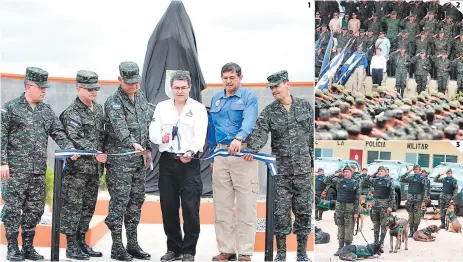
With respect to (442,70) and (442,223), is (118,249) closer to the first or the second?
(442,223)

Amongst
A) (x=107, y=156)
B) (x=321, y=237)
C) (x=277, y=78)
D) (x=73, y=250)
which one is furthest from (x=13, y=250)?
(x=321, y=237)

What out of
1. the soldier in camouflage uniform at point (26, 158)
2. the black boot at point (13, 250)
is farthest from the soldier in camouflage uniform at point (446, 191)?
the black boot at point (13, 250)

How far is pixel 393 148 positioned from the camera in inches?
249

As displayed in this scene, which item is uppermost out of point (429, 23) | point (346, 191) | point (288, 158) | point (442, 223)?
point (429, 23)

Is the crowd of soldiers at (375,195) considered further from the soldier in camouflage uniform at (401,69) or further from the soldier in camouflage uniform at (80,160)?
the soldier in camouflage uniform at (80,160)

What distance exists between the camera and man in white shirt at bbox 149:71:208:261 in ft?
18.5

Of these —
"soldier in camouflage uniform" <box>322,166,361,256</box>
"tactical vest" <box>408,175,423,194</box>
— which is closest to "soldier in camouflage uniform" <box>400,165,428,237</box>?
"tactical vest" <box>408,175,423,194</box>

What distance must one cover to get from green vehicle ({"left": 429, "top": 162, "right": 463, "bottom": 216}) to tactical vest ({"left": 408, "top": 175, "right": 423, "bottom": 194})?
99mm

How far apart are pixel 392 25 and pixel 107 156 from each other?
8.94ft

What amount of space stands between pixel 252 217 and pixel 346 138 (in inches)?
46.1

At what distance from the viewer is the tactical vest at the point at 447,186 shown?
251 inches

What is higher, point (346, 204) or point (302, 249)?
point (346, 204)

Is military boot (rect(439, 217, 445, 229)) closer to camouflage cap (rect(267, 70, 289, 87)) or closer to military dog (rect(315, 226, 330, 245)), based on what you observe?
military dog (rect(315, 226, 330, 245))

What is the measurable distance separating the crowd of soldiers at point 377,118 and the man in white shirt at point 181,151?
4.05 feet
